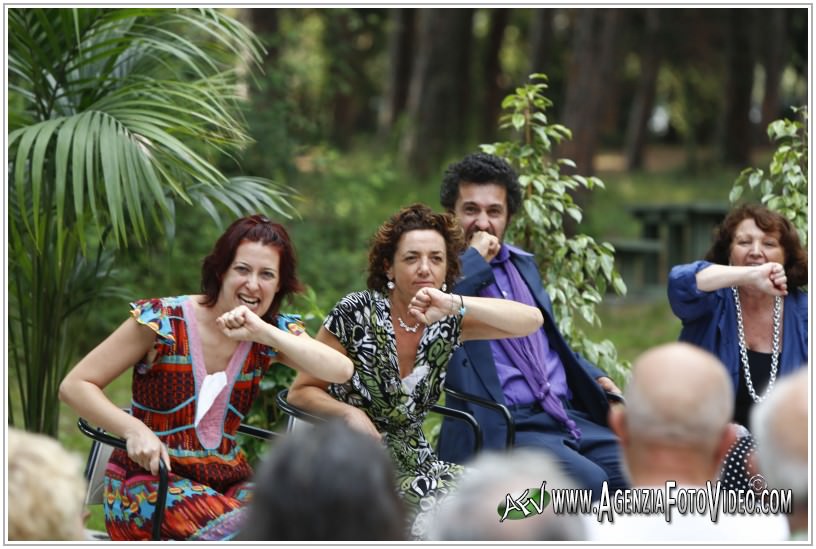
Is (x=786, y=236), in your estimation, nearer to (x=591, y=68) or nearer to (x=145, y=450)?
(x=145, y=450)

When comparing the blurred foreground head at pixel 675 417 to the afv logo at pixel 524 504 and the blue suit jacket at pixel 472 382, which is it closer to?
the afv logo at pixel 524 504

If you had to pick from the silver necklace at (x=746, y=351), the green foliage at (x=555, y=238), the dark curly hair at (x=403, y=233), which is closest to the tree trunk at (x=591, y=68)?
the green foliage at (x=555, y=238)

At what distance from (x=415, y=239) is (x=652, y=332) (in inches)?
263

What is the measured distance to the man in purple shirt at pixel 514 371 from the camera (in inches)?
170

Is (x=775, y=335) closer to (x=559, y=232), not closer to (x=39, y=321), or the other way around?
(x=559, y=232)

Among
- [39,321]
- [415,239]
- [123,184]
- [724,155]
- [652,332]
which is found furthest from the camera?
[724,155]

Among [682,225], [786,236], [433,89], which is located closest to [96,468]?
[786,236]

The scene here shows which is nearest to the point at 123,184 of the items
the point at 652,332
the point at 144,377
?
the point at 144,377

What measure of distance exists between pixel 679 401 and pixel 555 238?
3.00 metres

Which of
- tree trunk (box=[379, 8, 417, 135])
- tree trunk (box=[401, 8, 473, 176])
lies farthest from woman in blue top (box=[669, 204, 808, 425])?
tree trunk (box=[379, 8, 417, 135])

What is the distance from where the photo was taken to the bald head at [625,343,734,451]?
241 cm

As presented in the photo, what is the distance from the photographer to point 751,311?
4.48m

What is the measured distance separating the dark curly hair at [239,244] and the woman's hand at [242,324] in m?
0.25

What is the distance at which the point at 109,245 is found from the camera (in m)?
5.35
